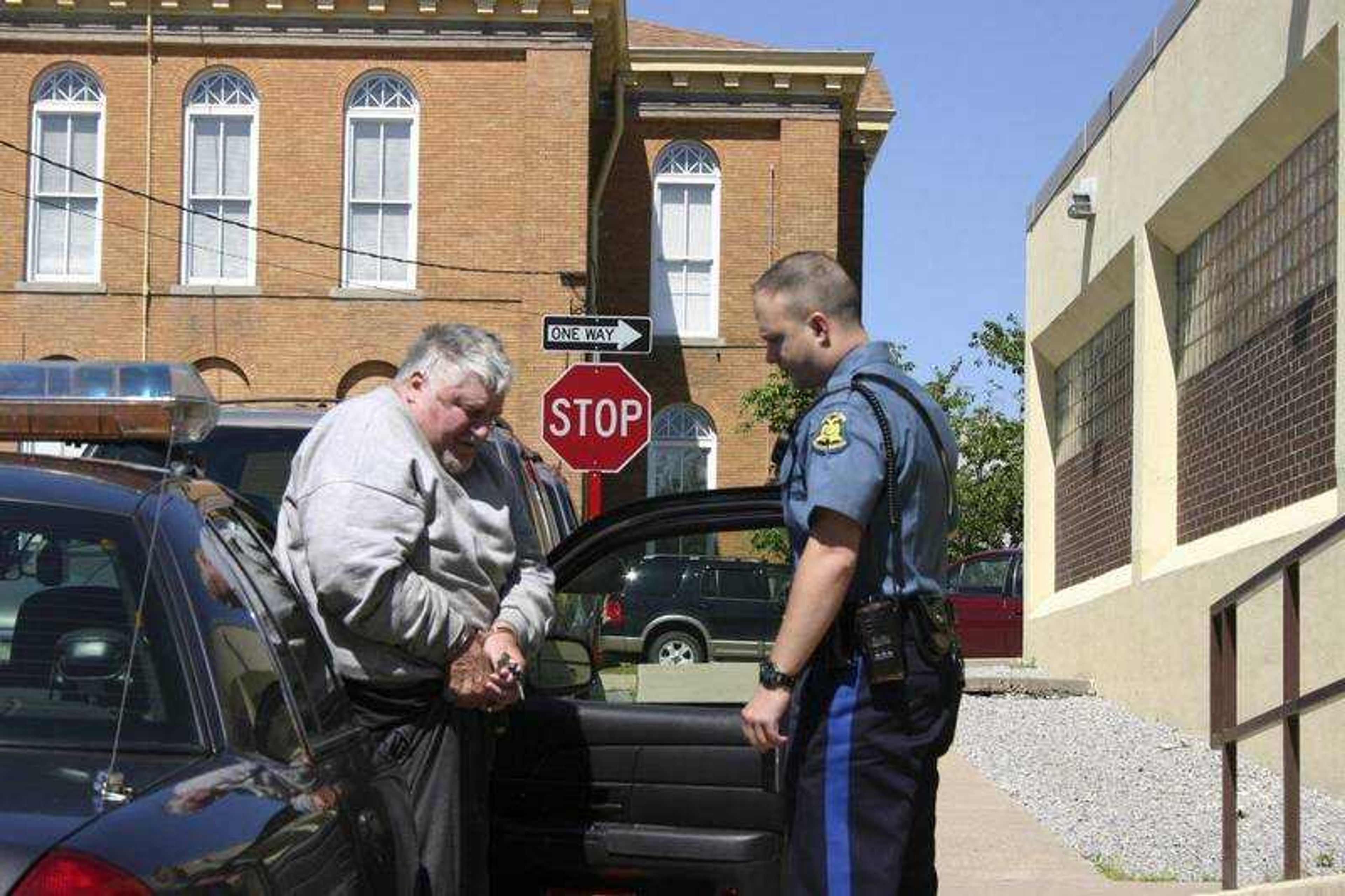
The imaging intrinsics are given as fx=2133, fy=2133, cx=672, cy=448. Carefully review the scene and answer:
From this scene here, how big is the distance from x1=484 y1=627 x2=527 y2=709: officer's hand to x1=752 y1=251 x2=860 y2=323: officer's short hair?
1076 millimetres

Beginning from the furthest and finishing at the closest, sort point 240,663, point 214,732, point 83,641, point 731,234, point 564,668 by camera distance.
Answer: point 731,234 → point 564,668 → point 240,663 → point 83,641 → point 214,732

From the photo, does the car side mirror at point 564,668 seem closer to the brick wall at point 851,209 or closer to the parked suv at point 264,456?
the parked suv at point 264,456

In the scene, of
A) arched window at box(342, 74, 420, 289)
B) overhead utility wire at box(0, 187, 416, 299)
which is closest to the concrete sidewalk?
overhead utility wire at box(0, 187, 416, 299)

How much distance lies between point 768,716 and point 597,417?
939 centimetres

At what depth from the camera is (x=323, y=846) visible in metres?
3.78

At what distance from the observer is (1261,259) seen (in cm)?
1383

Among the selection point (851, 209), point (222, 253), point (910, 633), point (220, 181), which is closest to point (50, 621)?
point (910, 633)

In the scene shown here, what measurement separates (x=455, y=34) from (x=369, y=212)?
2870 millimetres

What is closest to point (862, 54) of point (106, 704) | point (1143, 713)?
point (1143, 713)

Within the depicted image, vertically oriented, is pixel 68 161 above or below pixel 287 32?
below

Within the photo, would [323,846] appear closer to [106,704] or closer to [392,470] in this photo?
[106,704]

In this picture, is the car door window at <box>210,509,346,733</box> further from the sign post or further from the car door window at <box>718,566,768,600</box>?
the sign post

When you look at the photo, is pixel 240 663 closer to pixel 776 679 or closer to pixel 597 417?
pixel 776 679

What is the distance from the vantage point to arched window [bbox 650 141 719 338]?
34344 millimetres
